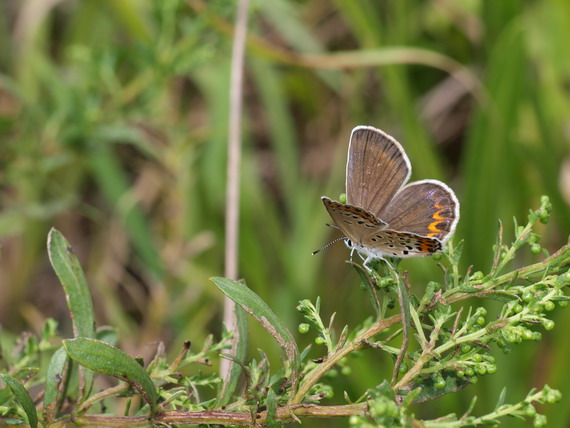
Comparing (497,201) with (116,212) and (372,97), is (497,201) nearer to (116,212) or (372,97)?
(372,97)

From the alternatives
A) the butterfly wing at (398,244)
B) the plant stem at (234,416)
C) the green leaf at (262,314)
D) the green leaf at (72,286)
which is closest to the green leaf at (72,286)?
the green leaf at (72,286)

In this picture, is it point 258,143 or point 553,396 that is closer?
point 553,396

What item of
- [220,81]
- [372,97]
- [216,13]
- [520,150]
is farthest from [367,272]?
[372,97]

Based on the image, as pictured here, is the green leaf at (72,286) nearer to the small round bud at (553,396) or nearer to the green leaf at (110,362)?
the green leaf at (110,362)

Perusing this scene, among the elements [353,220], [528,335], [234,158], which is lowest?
[528,335]

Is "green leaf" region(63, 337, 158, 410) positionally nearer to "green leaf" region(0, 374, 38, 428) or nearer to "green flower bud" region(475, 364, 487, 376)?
"green leaf" region(0, 374, 38, 428)

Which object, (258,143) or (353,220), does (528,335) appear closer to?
(353,220)

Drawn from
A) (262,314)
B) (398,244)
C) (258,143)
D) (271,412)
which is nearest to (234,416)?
(271,412)
